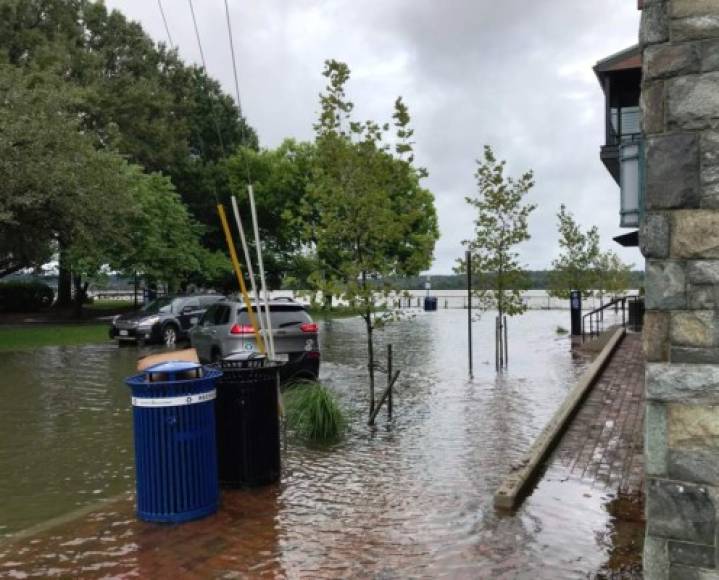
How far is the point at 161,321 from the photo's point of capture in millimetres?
23484

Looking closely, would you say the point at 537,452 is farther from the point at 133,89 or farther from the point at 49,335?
the point at 133,89

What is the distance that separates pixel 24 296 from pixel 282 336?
111ft

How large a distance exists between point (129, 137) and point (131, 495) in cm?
3765

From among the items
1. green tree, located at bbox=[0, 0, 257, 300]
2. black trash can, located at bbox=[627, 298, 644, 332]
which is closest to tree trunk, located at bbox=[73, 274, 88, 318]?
green tree, located at bbox=[0, 0, 257, 300]

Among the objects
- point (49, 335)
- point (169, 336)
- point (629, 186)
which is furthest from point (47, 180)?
point (629, 186)

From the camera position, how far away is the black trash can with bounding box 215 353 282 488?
667cm

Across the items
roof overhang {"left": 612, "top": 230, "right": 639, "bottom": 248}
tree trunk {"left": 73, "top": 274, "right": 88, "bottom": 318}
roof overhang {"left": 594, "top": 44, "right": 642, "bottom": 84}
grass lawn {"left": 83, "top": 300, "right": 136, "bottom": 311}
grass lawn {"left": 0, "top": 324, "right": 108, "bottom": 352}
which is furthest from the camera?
grass lawn {"left": 83, "top": 300, "right": 136, "bottom": 311}

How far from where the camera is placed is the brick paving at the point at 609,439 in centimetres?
720

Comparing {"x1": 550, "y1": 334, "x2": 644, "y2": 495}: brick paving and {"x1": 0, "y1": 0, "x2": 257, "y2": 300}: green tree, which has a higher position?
{"x1": 0, "y1": 0, "x2": 257, "y2": 300}: green tree

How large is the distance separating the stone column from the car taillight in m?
9.46

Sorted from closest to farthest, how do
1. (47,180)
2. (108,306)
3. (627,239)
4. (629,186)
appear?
(629,186) → (627,239) → (47,180) → (108,306)

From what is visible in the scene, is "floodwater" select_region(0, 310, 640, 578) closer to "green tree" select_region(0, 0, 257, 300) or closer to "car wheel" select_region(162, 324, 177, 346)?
"car wheel" select_region(162, 324, 177, 346)

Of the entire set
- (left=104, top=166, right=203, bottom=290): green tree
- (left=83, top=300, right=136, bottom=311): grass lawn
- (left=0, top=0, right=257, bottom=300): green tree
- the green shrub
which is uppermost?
(left=0, top=0, right=257, bottom=300): green tree

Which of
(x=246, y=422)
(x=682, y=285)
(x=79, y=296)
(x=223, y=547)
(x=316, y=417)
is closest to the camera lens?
(x=682, y=285)
